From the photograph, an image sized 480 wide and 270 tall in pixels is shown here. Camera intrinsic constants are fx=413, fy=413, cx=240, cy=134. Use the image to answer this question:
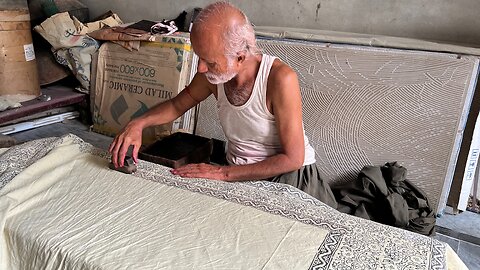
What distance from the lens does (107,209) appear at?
1.17 m

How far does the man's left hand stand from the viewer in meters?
1.40

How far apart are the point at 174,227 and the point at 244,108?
0.68 m

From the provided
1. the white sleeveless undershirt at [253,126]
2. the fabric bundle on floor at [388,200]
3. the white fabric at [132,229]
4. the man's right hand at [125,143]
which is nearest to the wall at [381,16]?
the fabric bundle on floor at [388,200]

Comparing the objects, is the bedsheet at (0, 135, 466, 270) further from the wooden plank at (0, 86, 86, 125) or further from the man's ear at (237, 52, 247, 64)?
the wooden plank at (0, 86, 86, 125)

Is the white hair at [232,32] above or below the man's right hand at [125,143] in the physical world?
above

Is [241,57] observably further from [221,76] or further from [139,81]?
[139,81]

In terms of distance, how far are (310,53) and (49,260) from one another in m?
1.79

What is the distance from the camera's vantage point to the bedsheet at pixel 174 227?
965 millimetres

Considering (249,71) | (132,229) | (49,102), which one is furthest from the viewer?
(49,102)

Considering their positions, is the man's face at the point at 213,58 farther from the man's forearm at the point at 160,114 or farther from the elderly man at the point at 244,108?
the man's forearm at the point at 160,114

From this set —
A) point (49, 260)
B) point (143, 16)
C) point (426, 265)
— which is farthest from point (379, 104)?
point (143, 16)

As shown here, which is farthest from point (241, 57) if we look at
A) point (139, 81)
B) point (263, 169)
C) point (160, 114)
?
point (139, 81)

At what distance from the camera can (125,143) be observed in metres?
1.53

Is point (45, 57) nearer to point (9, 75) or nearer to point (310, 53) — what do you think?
point (9, 75)
